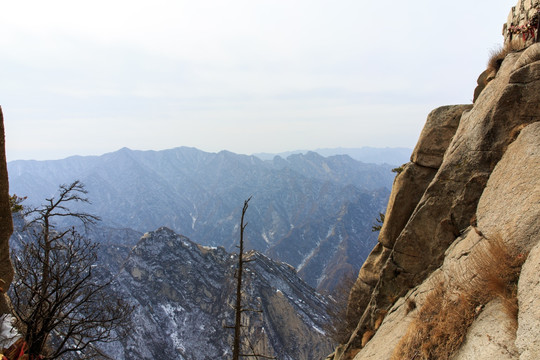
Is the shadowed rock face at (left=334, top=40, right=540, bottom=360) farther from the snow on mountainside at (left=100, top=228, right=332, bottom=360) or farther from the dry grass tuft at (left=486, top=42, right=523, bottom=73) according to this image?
the snow on mountainside at (left=100, top=228, right=332, bottom=360)

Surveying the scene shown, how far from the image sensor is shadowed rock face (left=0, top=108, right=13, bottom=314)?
27.3 feet

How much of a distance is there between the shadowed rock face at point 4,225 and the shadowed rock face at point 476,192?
10.3 m

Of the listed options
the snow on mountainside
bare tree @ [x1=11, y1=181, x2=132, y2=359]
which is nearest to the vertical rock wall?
bare tree @ [x1=11, y1=181, x2=132, y2=359]

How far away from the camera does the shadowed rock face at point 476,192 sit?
8.18 meters

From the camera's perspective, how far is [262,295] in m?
91.0

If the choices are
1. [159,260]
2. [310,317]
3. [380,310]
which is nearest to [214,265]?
[159,260]

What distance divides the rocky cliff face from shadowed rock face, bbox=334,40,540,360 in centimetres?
3

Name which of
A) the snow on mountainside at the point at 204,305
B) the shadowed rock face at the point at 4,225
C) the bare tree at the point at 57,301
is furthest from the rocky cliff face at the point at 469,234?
the snow on mountainside at the point at 204,305

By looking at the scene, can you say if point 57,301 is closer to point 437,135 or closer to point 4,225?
point 4,225

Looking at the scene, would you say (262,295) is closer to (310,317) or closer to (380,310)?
(310,317)

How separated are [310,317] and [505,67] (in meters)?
87.7

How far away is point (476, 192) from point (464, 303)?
4.44 metres

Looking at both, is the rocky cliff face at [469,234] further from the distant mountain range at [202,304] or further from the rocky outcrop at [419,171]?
the distant mountain range at [202,304]

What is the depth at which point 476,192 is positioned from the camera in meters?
10.1
